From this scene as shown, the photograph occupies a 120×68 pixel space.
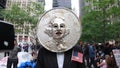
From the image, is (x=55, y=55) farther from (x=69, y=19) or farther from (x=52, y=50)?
(x=69, y=19)

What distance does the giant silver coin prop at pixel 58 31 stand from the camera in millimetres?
3971

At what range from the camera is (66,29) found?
3973mm

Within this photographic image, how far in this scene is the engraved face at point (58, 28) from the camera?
395 centimetres

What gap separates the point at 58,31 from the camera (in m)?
3.95

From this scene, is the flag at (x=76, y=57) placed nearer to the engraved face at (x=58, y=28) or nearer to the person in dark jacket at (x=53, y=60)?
the person in dark jacket at (x=53, y=60)

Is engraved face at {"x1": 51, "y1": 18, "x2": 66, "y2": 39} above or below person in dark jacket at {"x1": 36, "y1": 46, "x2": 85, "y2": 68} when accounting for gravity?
above

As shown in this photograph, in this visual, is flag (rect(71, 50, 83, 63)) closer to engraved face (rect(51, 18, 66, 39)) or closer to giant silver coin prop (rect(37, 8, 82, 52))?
giant silver coin prop (rect(37, 8, 82, 52))

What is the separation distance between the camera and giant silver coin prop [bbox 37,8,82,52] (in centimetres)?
397

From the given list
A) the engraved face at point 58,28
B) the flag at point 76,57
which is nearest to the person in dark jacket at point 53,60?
the flag at point 76,57

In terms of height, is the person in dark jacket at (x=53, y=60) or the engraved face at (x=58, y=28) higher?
the engraved face at (x=58, y=28)

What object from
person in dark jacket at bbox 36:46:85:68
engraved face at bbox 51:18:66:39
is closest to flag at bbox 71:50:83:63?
person in dark jacket at bbox 36:46:85:68

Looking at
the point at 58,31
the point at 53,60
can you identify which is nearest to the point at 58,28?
the point at 58,31

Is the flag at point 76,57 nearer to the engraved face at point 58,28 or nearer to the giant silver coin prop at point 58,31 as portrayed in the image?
the giant silver coin prop at point 58,31

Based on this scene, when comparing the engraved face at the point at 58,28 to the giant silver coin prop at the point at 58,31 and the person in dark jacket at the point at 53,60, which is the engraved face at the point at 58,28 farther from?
the person in dark jacket at the point at 53,60
